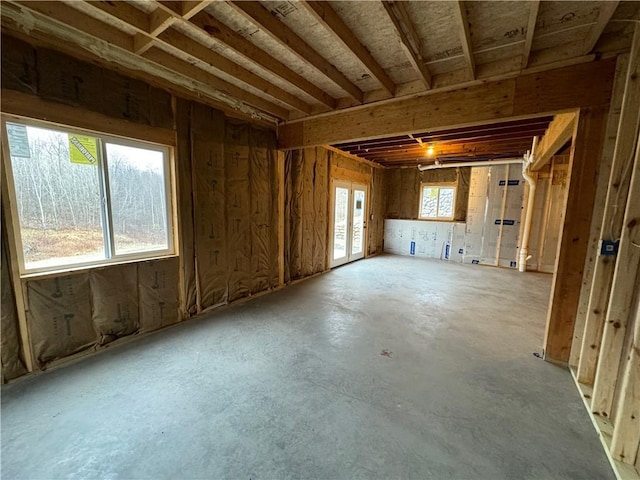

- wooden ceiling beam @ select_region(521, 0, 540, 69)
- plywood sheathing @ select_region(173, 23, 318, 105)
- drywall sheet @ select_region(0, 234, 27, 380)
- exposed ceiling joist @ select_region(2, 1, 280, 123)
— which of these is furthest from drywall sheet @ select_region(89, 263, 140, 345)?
wooden ceiling beam @ select_region(521, 0, 540, 69)

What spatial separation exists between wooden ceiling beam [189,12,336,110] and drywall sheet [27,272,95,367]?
93.1 inches

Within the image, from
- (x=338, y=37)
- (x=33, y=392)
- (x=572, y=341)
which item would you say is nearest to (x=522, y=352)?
(x=572, y=341)

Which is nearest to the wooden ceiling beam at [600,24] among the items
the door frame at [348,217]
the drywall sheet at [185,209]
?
the drywall sheet at [185,209]

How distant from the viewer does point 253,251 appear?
3900mm

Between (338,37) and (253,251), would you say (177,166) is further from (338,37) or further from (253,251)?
(338,37)

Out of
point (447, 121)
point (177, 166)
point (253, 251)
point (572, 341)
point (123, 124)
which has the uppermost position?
point (447, 121)

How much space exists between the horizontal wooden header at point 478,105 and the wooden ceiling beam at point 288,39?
0.53 metres

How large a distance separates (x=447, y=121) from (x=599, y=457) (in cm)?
280

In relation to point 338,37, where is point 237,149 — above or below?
below

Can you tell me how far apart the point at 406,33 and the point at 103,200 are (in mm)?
3036

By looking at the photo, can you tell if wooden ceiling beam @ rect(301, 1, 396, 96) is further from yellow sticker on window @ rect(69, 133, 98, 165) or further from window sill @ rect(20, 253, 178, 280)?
window sill @ rect(20, 253, 178, 280)

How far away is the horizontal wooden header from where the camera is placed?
2.12m

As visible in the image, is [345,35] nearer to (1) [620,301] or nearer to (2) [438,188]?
(1) [620,301]

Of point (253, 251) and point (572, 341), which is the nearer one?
point (572, 341)
